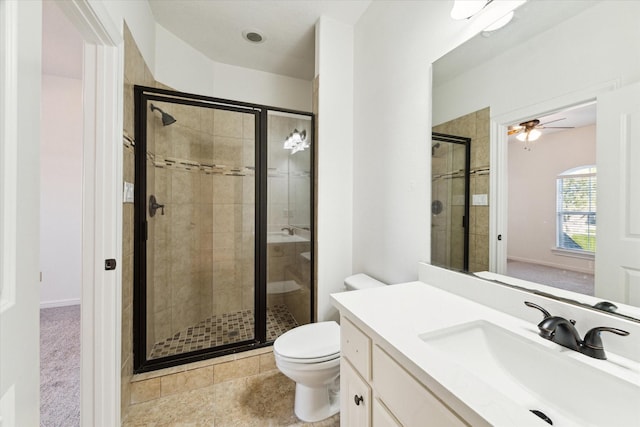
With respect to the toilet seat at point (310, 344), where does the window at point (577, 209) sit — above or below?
above

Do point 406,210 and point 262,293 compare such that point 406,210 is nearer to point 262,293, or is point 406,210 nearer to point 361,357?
point 361,357

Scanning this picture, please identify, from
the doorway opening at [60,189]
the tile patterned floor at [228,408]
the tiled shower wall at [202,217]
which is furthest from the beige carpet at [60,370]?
the tiled shower wall at [202,217]

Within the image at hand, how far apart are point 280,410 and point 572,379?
1.40 m

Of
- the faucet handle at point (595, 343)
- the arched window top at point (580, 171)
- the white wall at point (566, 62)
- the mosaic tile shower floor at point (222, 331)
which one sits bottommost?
the mosaic tile shower floor at point (222, 331)

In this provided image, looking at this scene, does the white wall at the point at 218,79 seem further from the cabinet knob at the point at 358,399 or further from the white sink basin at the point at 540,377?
the white sink basin at the point at 540,377

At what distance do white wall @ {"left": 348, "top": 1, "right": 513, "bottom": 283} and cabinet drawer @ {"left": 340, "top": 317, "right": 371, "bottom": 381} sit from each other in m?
0.62

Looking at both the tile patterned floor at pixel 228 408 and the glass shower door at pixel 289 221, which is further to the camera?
the glass shower door at pixel 289 221

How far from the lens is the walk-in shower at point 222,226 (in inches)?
72.2

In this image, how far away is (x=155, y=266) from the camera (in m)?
1.84

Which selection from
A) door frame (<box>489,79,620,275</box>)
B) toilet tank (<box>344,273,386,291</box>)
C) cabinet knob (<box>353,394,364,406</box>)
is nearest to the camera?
cabinet knob (<box>353,394,364,406</box>)

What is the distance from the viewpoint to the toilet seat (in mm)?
1300

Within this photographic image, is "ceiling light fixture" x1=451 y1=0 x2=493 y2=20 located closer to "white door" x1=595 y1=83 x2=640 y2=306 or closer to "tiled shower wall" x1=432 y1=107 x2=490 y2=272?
"tiled shower wall" x1=432 y1=107 x2=490 y2=272

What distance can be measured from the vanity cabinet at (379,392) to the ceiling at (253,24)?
214 centimetres

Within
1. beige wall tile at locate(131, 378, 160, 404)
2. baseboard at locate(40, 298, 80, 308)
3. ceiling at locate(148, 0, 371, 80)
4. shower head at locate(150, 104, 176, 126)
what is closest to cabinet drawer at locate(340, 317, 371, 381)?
beige wall tile at locate(131, 378, 160, 404)
